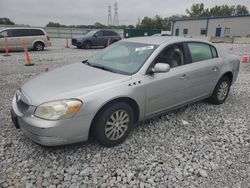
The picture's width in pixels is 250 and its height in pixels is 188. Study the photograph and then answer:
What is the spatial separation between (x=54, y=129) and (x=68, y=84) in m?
0.67

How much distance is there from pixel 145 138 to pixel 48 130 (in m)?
1.51

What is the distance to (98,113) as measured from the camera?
2785 mm

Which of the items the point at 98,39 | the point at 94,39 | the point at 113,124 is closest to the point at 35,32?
the point at 94,39

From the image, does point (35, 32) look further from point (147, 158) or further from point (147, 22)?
point (147, 22)

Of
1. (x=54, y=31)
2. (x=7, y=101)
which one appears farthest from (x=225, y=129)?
(x=54, y=31)

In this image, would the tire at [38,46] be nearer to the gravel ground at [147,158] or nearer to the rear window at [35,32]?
the rear window at [35,32]

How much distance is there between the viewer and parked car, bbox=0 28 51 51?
12796 millimetres

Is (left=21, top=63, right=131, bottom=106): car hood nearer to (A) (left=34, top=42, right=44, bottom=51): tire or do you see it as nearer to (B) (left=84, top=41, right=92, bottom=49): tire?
(A) (left=34, top=42, right=44, bottom=51): tire

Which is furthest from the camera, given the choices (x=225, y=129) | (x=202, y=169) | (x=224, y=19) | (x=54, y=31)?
(x=224, y=19)

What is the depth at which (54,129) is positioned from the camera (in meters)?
2.50

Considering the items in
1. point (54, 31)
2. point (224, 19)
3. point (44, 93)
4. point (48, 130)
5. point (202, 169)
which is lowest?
point (202, 169)

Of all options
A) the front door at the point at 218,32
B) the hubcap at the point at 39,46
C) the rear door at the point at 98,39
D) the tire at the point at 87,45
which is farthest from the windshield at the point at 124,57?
the front door at the point at 218,32

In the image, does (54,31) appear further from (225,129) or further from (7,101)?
(225,129)

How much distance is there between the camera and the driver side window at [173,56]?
3.47m
